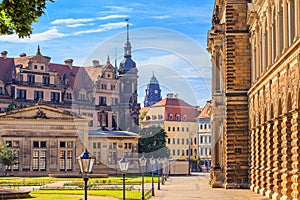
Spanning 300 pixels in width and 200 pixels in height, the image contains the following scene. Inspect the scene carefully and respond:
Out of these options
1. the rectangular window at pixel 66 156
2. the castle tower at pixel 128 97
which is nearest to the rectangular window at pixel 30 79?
the castle tower at pixel 128 97

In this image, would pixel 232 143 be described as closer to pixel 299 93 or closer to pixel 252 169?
pixel 252 169

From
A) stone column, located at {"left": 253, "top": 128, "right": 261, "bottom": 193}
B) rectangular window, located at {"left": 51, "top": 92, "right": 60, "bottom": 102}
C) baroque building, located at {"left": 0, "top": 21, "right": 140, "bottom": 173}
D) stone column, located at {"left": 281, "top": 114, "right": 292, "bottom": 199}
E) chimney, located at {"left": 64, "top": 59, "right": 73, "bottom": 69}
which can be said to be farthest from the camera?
chimney, located at {"left": 64, "top": 59, "right": 73, "bottom": 69}

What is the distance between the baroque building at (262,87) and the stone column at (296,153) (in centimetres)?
4

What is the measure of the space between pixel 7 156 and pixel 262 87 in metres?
55.1

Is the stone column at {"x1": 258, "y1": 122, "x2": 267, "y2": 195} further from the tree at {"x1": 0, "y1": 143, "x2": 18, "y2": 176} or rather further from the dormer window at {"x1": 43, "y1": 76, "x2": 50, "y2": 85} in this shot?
the dormer window at {"x1": 43, "y1": 76, "x2": 50, "y2": 85}

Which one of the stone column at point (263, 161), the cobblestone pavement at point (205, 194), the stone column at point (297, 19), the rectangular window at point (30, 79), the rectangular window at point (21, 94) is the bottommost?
the cobblestone pavement at point (205, 194)

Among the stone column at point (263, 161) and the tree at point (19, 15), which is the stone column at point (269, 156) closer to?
the stone column at point (263, 161)

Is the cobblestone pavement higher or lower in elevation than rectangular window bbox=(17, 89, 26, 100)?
lower

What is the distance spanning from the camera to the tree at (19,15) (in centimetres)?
2172

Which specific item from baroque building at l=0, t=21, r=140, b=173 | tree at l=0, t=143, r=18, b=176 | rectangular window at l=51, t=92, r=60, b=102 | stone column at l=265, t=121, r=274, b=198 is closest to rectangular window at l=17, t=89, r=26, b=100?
baroque building at l=0, t=21, r=140, b=173

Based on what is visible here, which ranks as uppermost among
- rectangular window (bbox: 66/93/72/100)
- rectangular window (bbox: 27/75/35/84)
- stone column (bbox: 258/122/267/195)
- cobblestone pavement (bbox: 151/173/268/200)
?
rectangular window (bbox: 27/75/35/84)

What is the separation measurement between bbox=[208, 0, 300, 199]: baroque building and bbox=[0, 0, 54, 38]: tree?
12297mm

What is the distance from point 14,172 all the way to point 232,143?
163 feet

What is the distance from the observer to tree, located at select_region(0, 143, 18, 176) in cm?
9169
